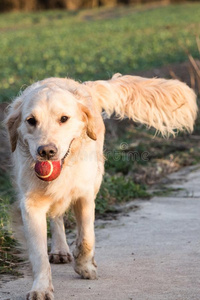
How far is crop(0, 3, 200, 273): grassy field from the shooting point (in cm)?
745

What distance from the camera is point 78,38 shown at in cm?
2958

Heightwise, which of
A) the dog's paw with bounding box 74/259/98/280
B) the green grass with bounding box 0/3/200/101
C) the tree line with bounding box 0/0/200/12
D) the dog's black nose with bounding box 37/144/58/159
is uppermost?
the dog's black nose with bounding box 37/144/58/159

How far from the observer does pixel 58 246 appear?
5.35m

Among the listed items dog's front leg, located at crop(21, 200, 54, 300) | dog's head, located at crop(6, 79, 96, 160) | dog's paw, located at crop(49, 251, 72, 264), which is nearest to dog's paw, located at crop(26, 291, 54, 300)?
dog's front leg, located at crop(21, 200, 54, 300)

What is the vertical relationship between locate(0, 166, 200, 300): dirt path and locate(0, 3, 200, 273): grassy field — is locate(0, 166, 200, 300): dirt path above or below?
above

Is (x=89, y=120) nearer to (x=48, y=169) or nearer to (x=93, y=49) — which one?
(x=48, y=169)

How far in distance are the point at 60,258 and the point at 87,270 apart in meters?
0.60

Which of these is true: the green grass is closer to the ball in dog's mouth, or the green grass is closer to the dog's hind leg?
the dog's hind leg

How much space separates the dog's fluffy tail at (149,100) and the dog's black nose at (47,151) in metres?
1.61

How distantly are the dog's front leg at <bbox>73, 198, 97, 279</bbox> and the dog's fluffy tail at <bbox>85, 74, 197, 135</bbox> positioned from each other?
121 cm

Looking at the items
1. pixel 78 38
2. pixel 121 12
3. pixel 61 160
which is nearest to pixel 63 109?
pixel 61 160

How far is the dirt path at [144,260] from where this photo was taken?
4367 millimetres

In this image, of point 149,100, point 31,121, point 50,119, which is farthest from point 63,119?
point 149,100

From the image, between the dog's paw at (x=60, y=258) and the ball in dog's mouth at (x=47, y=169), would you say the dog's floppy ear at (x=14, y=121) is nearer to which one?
the ball in dog's mouth at (x=47, y=169)
